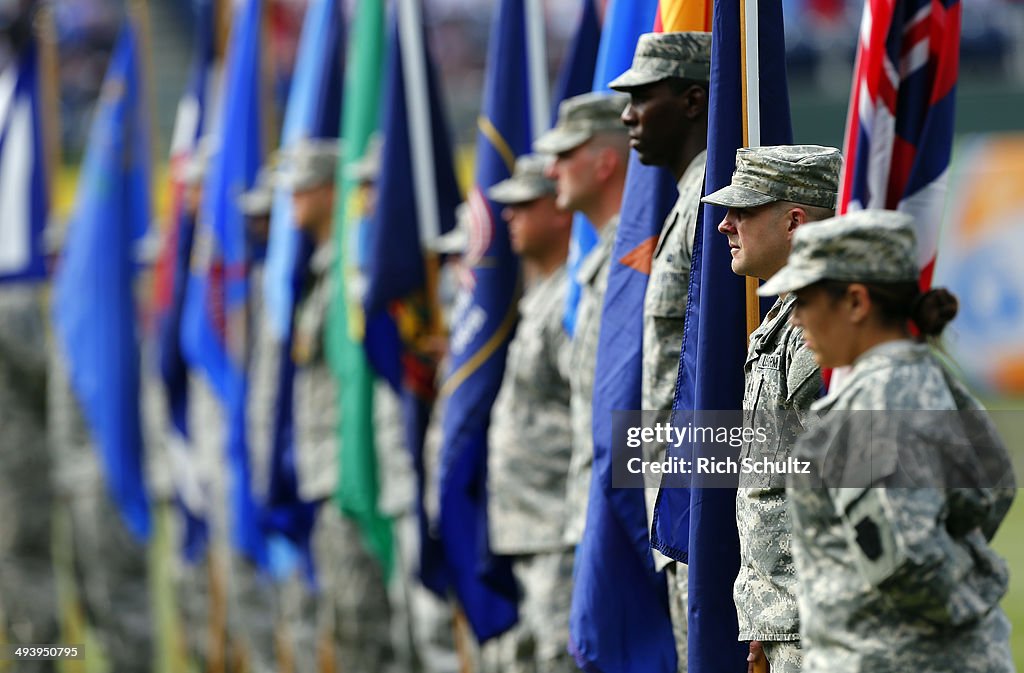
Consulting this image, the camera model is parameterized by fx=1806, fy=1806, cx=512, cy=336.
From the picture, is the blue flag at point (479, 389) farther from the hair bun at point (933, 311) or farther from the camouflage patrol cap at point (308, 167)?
the hair bun at point (933, 311)

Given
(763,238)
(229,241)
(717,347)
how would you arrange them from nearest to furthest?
(763,238) < (717,347) < (229,241)

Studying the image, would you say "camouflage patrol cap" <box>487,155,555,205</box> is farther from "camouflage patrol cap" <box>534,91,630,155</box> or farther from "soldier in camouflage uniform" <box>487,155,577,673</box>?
"camouflage patrol cap" <box>534,91,630,155</box>

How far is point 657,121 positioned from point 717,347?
784 mm

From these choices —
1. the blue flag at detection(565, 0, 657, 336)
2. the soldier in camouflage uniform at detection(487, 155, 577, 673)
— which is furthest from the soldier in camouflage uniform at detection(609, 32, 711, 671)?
the soldier in camouflage uniform at detection(487, 155, 577, 673)

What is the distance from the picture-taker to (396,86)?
28.4ft

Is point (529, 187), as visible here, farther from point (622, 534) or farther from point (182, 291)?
point (182, 291)

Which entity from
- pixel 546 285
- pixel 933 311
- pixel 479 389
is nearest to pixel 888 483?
pixel 933 311

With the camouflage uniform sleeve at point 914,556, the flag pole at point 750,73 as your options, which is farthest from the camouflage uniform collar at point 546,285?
the camouflage uniform sleeve at point 914,556

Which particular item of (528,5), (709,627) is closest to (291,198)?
(528,5)

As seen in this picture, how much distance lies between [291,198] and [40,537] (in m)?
2.38

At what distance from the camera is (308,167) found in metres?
9.35

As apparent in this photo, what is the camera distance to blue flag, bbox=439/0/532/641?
7.22m

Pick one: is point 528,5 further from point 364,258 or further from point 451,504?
point 451,504

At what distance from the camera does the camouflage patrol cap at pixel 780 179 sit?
4129 millimetres
